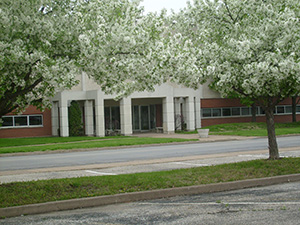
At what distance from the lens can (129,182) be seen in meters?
10.5

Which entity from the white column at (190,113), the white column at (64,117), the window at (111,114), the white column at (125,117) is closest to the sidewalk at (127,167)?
the white column at (125,117)

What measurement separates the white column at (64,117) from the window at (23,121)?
2.68 metres

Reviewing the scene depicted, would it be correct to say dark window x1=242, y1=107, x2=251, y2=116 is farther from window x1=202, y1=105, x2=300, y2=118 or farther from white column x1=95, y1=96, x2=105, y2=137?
white column x1=95, y1=96, x2=105, y2=137

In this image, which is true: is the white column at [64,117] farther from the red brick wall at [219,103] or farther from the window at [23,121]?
the red brick wall at [219,103]

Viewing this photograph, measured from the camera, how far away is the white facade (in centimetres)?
3431

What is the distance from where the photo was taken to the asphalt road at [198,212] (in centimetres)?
734

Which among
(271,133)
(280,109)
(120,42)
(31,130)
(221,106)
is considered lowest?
(31,130)

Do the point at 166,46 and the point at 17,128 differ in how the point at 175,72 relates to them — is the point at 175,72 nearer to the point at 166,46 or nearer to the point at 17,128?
the point at 166,46

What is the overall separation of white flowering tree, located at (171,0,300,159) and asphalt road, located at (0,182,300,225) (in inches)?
116

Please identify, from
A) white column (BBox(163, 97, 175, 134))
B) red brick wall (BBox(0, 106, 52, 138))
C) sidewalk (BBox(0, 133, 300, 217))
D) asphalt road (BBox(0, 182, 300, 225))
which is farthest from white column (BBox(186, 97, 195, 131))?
asphalt road (BBox(0, 182, 300, 225))

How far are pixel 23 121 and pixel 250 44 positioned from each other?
87.7ft

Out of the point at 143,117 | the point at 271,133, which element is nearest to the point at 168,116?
the point at 143,117

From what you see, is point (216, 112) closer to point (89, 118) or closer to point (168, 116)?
point (168, 116)

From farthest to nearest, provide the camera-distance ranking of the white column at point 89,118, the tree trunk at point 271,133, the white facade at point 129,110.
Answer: the white column at point 89,118
the white facade at point 129,110
the tree trunk at point 271,133
